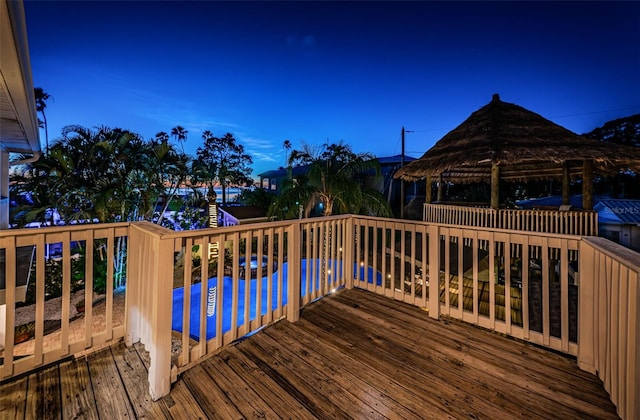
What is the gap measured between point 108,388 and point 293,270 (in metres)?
1.62

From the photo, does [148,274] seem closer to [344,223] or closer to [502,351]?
[344,223]

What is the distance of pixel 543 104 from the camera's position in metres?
18.6

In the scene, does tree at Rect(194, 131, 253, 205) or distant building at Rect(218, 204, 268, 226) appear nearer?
distant building at Rect(218, 204, 268, 226)

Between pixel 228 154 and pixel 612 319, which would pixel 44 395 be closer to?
pixel 612 319

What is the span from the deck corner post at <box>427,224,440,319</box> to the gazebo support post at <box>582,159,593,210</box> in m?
6.86

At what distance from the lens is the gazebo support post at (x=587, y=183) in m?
6.52

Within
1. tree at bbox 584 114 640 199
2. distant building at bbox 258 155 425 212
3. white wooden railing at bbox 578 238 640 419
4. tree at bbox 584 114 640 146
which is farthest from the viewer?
tree at bbox 584 114 640 146

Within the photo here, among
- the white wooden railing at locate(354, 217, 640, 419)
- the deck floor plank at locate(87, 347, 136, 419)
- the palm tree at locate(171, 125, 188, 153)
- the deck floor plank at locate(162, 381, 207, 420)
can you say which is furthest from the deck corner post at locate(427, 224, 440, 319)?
the palm tree at locate(171, 125, 188, 153)

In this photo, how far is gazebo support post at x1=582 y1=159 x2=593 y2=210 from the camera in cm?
652

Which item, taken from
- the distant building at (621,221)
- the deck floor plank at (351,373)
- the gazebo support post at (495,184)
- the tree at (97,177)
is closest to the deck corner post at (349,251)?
the deck floor plank at (351,373)

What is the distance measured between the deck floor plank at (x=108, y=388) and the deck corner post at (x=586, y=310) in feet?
10.5

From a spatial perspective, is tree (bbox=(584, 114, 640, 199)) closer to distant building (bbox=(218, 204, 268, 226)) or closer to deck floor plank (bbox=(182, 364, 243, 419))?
distant building (bbox=(218, 204, 268, 226))

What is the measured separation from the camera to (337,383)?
181 centimetres

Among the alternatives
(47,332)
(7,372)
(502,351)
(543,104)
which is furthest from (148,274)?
(543,104)
